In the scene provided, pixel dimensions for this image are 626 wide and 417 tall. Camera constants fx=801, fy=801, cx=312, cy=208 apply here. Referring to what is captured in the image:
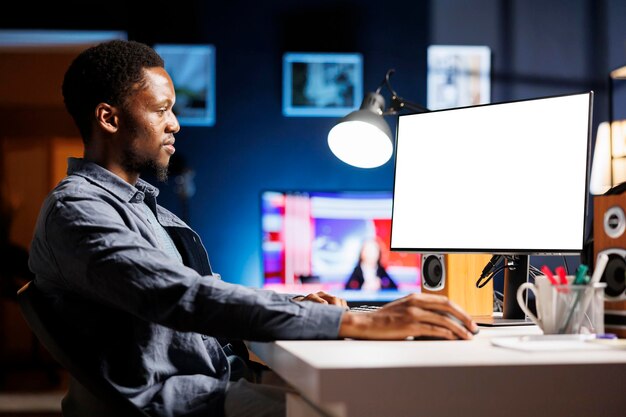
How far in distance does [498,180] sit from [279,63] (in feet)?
11.0

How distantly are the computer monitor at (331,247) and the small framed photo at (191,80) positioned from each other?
2.21ft

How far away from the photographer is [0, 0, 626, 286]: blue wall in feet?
15.7

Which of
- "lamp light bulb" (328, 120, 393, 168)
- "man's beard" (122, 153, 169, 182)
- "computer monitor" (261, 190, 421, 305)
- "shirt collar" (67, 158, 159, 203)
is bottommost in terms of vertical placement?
"computer monitor" (261, 190, 421, 305)

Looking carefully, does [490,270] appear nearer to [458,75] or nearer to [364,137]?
[364,137]

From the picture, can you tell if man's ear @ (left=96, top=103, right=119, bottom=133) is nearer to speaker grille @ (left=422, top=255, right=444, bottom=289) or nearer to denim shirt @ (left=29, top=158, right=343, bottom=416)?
denim shirt @ (left=29, top=158, right=343, bottom=416)

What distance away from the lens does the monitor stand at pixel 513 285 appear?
5.63 ft

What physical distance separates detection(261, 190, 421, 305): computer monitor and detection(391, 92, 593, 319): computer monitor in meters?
2.50

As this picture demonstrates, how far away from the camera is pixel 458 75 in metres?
4.95

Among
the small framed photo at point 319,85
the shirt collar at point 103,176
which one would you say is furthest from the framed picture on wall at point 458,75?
the shirt collar at point 103,176

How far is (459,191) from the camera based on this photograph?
1724 mm

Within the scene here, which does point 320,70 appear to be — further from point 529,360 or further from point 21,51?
point 529,360

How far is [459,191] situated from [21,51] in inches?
205

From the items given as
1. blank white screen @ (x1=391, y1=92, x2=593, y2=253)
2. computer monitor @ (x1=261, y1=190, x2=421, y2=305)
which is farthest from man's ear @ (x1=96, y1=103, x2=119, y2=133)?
computer monitor @ (x1=261, y1=190, x2=421, y2=305)

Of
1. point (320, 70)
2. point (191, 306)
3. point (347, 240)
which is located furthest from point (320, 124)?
point (191, 306)
